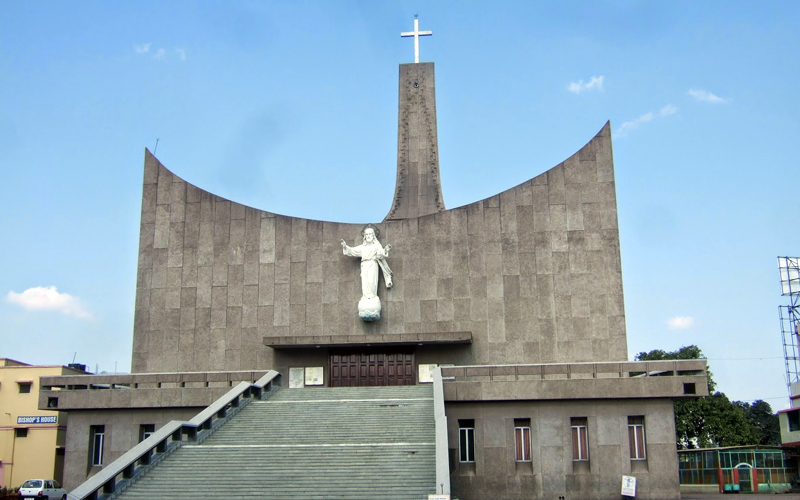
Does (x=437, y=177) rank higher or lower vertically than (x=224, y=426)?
higher

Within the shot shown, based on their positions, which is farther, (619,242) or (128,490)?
(619,242)

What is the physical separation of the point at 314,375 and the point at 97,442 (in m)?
6.15

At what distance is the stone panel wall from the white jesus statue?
34 centimetres

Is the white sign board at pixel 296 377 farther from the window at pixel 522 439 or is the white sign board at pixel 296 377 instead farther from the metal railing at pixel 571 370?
the window at pixel 522 439

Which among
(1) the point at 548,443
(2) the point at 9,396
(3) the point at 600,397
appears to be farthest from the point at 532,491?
(2) the point at 9,396

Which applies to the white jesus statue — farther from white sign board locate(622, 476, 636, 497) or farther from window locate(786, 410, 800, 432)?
window locate(786, 410, 800, 432)

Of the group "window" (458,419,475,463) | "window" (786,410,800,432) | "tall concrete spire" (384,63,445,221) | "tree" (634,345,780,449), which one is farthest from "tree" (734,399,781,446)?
"window" (458,419,475,463)

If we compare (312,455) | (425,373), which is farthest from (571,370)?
(312,455)

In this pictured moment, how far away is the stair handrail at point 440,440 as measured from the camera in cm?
1423

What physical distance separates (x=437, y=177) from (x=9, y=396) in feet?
79.6

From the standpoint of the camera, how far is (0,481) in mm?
36719

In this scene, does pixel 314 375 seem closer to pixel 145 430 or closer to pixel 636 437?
pixel 145 430

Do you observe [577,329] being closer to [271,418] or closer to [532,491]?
[532,491]

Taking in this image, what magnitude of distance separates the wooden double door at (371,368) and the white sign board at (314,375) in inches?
12.7
